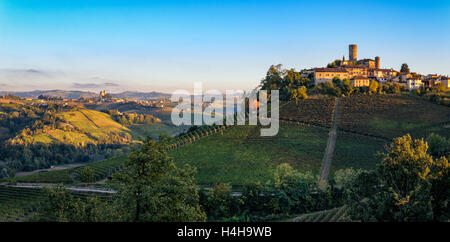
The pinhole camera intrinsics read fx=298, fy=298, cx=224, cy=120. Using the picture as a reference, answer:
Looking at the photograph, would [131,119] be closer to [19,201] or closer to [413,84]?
[19,201]

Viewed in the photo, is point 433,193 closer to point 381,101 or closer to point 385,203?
point 385,203

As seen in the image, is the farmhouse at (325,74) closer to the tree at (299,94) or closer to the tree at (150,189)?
the tree at (299,94)

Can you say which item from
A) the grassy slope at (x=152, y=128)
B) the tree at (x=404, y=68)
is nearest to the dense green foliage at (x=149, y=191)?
the tree at (x=404, y=68)

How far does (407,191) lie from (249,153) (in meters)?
32.9

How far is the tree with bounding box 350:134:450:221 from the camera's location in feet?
51.2

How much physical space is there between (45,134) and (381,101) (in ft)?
426

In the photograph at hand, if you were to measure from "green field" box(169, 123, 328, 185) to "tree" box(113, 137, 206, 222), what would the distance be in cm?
2724

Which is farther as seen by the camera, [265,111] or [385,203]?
[265,111]

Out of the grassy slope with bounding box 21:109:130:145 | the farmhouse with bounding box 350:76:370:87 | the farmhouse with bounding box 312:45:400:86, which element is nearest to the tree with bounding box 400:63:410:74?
the farmhouse with bounding box 312:45:400:86
